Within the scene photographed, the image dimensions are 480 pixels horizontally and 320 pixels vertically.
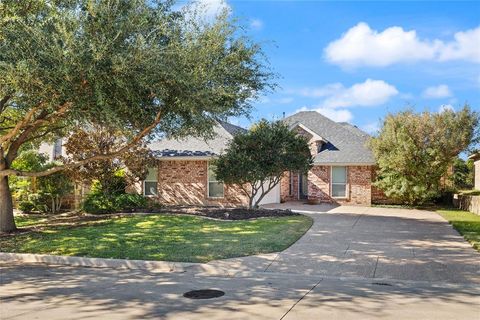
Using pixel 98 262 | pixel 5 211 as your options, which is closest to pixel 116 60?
pixel 98 262

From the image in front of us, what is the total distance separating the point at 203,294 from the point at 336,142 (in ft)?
66.4

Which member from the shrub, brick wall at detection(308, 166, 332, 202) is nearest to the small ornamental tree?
the shrub

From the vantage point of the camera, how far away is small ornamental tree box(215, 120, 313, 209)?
17.3 m

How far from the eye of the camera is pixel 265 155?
17.4 meters

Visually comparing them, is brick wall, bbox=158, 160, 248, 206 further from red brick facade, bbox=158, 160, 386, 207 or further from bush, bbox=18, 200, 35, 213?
bush, bbox=18, 200, 35, 213

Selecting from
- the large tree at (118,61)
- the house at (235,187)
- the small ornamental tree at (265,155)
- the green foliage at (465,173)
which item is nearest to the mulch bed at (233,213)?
the small ornamental tree at (265,155)

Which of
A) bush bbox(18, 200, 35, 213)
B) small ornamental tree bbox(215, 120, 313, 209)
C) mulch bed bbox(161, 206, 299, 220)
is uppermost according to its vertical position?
small ornamental tree bbox(215, 120, 313, 209)

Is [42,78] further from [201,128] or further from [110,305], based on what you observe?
[110,305]

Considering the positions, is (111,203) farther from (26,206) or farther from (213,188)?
(213,188)

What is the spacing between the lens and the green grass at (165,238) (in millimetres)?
10305

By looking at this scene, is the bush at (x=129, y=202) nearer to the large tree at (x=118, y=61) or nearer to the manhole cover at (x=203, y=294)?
the large tree at (x=118, y=61)

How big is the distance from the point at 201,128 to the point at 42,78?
4473 millimetres

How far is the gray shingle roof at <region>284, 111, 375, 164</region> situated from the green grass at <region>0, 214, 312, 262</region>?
870 cm

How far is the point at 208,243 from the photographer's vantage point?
1134cm
